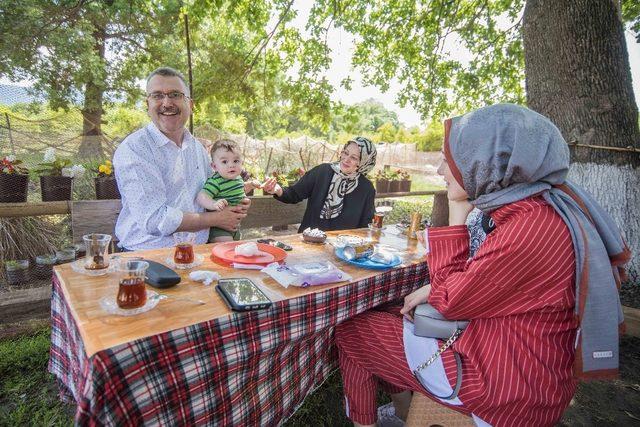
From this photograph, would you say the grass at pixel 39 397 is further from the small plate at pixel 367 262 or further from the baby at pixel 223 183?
the baby at pixel 223 183

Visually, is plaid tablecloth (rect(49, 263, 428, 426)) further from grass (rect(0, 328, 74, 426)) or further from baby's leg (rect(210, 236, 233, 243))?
baby's leg (rect(210, 236, 233, 243))

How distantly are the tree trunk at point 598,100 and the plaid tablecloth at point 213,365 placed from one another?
3.07 m

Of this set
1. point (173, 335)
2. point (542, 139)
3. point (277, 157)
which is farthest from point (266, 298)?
point (277, 157)

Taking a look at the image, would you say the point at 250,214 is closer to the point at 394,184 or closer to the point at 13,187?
the point at 13,187

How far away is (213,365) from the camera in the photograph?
117cm

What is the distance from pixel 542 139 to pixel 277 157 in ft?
40.4

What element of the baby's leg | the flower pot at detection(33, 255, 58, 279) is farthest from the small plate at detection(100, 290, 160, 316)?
the flower pot at detection(33, 255, 58, 279)

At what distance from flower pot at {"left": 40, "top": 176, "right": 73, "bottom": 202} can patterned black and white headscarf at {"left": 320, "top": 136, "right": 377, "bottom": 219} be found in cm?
209

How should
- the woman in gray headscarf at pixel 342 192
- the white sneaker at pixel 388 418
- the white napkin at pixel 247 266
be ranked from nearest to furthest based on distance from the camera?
the white napkin at pixel 247 266 < the white sneaker at pixel 388 418 < the woman in gray headscarf at pixel 342 192

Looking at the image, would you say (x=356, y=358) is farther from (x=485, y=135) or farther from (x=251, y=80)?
(x=251, y=80)

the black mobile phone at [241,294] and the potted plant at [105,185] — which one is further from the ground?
the potted plant at [105,185]

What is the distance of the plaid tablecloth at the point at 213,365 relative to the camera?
95 centimetres

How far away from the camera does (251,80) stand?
315 inches

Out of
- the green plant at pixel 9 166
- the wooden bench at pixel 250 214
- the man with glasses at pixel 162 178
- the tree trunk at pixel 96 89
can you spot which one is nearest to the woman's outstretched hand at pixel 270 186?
→ the man with glasses at pixel 162 178
